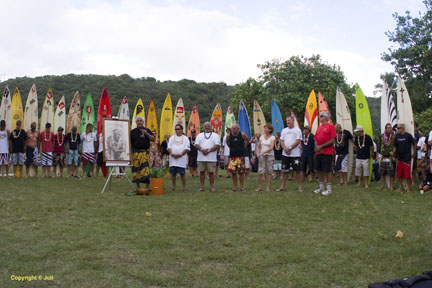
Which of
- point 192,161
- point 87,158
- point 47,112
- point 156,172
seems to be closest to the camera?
point 156,172

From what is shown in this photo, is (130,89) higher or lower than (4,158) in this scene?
higher

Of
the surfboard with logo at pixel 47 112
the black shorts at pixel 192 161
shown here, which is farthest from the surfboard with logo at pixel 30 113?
the black shorts at pixel 192 161

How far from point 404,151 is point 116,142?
251 inches

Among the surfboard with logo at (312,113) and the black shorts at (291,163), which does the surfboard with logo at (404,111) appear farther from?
the surfboard with logo at (312,113)

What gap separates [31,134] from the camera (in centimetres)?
1154

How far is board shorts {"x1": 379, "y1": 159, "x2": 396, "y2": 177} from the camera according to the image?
9500 millimetres

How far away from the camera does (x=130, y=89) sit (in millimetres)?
42188

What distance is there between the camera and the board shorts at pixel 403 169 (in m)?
8.81

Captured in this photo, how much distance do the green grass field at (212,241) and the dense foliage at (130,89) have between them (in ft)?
101

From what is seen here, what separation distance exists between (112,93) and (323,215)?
36918mm

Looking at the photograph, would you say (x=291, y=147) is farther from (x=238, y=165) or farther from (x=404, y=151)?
(x=404, y=151)

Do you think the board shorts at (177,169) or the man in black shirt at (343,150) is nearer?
the board shorts at (177,169)

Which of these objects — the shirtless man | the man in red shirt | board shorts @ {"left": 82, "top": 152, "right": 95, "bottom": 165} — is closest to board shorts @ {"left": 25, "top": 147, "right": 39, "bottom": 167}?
the shirtless man

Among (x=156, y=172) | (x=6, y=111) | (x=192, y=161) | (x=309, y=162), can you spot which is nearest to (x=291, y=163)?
(x=309, y=162)
